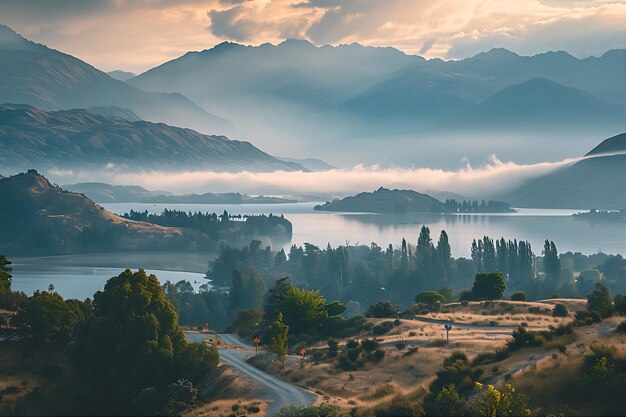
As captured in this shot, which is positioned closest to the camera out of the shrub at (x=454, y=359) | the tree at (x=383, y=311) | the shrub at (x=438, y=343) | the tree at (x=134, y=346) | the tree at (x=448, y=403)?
the tree at (x=448, y=403)

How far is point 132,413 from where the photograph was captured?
78.5 m

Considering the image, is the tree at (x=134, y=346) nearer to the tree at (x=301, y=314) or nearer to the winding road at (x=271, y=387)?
the winding road at (x=271, y=387)

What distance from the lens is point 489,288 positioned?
460 ft

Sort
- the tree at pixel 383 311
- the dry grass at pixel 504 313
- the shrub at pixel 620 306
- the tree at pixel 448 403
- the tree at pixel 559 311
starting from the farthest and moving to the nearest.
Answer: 1. the tree at pixel 383 311
2. the tree at pixel 559 311
3. the dry grass at pixel 504 313
4. the shrub at pixel 620 306
5. the tree at pixel 448 403

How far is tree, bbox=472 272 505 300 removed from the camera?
139875 millimetres

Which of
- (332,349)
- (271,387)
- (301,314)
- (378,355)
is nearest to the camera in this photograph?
(271,387)

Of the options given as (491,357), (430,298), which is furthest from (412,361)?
(430,298)

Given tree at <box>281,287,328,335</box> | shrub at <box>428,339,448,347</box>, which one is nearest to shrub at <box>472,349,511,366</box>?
shrub at <box>428,339,448,347</box>

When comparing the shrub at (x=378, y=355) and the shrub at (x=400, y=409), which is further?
the shrub at (x=378, y=355)

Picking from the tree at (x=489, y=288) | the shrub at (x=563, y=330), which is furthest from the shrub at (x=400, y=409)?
the tree at (x=489, y=288)

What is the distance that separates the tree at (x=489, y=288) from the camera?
459 ft

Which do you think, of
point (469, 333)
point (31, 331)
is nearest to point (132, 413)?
point (31, 331)

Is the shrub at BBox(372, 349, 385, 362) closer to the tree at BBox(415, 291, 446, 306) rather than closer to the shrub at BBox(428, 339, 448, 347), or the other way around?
the shrub at BBox(428, 339, 448, 347)

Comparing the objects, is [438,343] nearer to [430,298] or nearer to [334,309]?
[334,309]
